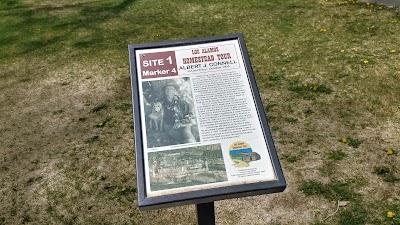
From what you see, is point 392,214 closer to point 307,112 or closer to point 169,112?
point 307,112

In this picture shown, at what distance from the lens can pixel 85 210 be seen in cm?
536

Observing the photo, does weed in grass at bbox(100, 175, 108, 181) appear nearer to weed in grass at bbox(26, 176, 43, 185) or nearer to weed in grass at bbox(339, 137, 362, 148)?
weed in grass at bbox(26, 176, 43, 185)

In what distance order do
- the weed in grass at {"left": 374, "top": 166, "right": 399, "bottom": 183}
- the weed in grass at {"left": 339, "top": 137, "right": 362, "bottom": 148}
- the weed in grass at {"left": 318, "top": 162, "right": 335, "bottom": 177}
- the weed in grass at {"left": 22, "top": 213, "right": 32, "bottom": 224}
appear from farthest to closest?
the weed in grass at {"left": 339, "top": 137, "right": 362, "bottom": 148} → the weed in grass at {"left": 318, "top": 162, "right": 335, "bottom": 177} → the weed in grass at {"left": 374, "top": 166, "right": 399, "bottom": 183} → the weed in grass at {"left": 22, "top": 213, "right": 32, "bottom": 224}

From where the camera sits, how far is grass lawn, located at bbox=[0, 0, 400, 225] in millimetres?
5293

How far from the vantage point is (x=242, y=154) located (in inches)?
139

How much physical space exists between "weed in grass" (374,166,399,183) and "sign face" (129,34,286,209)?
259cm

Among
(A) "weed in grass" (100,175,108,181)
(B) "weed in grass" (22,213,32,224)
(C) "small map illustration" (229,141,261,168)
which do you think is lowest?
(B) "weed in grass" (22,213,32,224)

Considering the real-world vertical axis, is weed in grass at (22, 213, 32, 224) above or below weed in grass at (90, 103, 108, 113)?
below

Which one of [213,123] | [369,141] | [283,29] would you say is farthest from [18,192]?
[283,29]

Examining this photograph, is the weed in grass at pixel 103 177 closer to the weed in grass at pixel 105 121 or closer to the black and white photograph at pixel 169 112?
the weed in grass at pixel 105 121

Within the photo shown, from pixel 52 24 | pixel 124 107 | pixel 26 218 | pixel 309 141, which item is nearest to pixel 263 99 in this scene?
pixel 309 141

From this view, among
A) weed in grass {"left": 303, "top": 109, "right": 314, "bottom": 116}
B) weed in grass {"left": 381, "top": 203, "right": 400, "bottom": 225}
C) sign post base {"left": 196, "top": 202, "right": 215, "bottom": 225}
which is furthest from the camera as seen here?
weed in grass {"left": 303, "top": 109, "right": 314, "bottom": 116}

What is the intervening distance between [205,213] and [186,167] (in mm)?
505

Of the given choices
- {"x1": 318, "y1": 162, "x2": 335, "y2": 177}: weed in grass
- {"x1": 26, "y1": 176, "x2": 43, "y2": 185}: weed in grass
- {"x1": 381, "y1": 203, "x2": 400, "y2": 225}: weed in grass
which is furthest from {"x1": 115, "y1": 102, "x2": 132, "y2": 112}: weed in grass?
{"x1": 381, "y1": 203, "x2": 400, "y2": 225}: weed in grass
